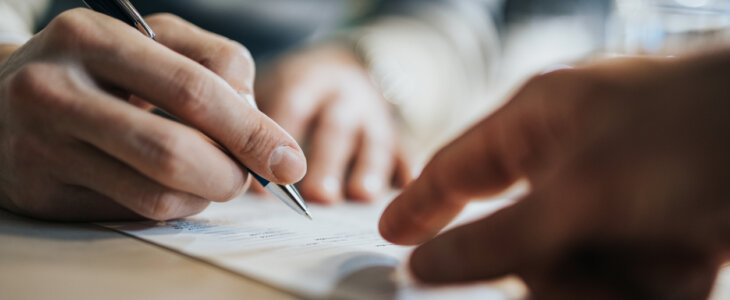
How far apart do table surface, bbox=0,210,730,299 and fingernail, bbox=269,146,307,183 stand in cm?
9

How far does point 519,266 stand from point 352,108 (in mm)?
546

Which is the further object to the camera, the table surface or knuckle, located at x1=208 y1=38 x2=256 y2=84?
Answer: knuckle, located at x1=208 y1=38 x2=256 y2=84

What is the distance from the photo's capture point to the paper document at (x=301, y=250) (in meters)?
0.25

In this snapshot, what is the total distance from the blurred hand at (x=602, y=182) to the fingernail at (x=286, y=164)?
0.44 ft

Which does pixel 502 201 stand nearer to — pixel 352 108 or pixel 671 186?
pixel 352 108

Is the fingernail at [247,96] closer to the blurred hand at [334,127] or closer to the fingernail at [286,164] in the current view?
the fingernail at [286,164]

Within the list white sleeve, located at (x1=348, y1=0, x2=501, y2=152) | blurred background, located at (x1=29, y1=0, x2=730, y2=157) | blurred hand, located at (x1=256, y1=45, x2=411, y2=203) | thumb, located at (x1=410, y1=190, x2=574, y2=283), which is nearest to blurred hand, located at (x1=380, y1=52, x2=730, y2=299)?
thumb, located at (x1=410, y1=190, x2=574, y2=283)

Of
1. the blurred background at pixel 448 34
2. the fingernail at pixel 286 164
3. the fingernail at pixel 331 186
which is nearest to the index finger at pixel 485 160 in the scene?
the fingernail at pixel 286 164

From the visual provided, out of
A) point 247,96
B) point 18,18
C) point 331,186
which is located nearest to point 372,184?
point 331,186

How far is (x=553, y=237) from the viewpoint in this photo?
230mm

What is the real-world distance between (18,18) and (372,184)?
51 centimetres

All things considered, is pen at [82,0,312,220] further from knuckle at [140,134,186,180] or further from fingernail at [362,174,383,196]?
fingernail at [362,174,383,196]

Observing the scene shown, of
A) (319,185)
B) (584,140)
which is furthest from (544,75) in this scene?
(319,185)

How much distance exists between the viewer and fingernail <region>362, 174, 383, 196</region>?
629mm
